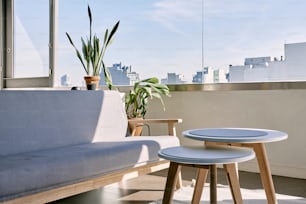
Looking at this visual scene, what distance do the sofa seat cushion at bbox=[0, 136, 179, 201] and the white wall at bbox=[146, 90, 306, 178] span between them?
129cm

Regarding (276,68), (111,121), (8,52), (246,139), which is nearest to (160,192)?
(111,121)

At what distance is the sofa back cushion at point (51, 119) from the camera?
7.43 feet

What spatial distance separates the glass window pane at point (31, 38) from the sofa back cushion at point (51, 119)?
2454 mm

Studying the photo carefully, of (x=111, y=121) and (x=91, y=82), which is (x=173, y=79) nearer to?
(x=91, y=82)

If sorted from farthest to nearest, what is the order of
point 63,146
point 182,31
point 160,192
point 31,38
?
point 31,38
point 182,31
point 160,192
point 63,146

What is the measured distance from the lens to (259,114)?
347cm

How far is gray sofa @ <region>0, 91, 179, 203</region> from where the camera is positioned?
1802 mm

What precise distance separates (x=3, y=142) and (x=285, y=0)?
2760 millimetres

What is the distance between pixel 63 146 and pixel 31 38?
3232mm

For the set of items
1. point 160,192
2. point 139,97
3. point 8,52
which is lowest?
point 160,192

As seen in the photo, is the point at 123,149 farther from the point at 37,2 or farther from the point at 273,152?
the point at 37,2

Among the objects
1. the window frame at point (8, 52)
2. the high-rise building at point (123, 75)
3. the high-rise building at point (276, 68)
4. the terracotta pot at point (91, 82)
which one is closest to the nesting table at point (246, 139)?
the high-rise building at point (276, 68)

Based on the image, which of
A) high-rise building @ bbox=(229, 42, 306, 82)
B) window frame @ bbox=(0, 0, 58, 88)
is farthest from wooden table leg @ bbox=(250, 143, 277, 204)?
window frame @ bbox=(0, 0, 58, 88)

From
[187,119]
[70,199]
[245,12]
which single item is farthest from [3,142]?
[245,12]
